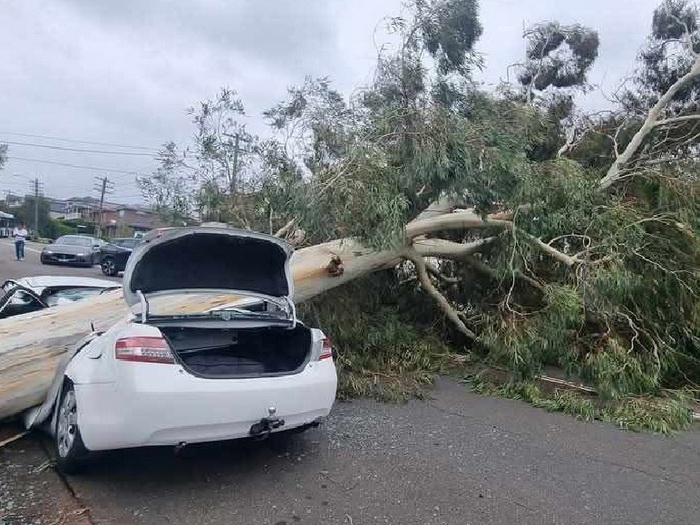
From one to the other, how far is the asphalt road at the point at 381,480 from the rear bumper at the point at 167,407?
16.7 inches

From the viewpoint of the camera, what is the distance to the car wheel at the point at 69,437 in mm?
Result: 3598

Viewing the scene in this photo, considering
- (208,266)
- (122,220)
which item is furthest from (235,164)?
(122,220)

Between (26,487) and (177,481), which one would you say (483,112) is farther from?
(26,487)

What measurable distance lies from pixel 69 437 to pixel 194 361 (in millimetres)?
964

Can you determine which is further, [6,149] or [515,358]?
[6,149]

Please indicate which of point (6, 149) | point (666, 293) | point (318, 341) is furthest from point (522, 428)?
point (6, 149)

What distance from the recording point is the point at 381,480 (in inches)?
156

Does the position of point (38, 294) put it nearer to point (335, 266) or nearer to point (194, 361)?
point (194, 361)

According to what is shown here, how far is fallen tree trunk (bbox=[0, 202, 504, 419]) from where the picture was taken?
14.9 ft

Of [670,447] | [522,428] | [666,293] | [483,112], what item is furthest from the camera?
[483,112]

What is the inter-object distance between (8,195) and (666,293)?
99805mm

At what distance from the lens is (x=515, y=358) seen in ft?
21.1

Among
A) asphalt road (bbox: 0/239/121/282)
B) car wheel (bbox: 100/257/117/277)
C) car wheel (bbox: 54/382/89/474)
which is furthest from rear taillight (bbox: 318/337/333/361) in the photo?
car wheel (bbox: 100/257/117/277)

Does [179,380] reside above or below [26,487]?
above
